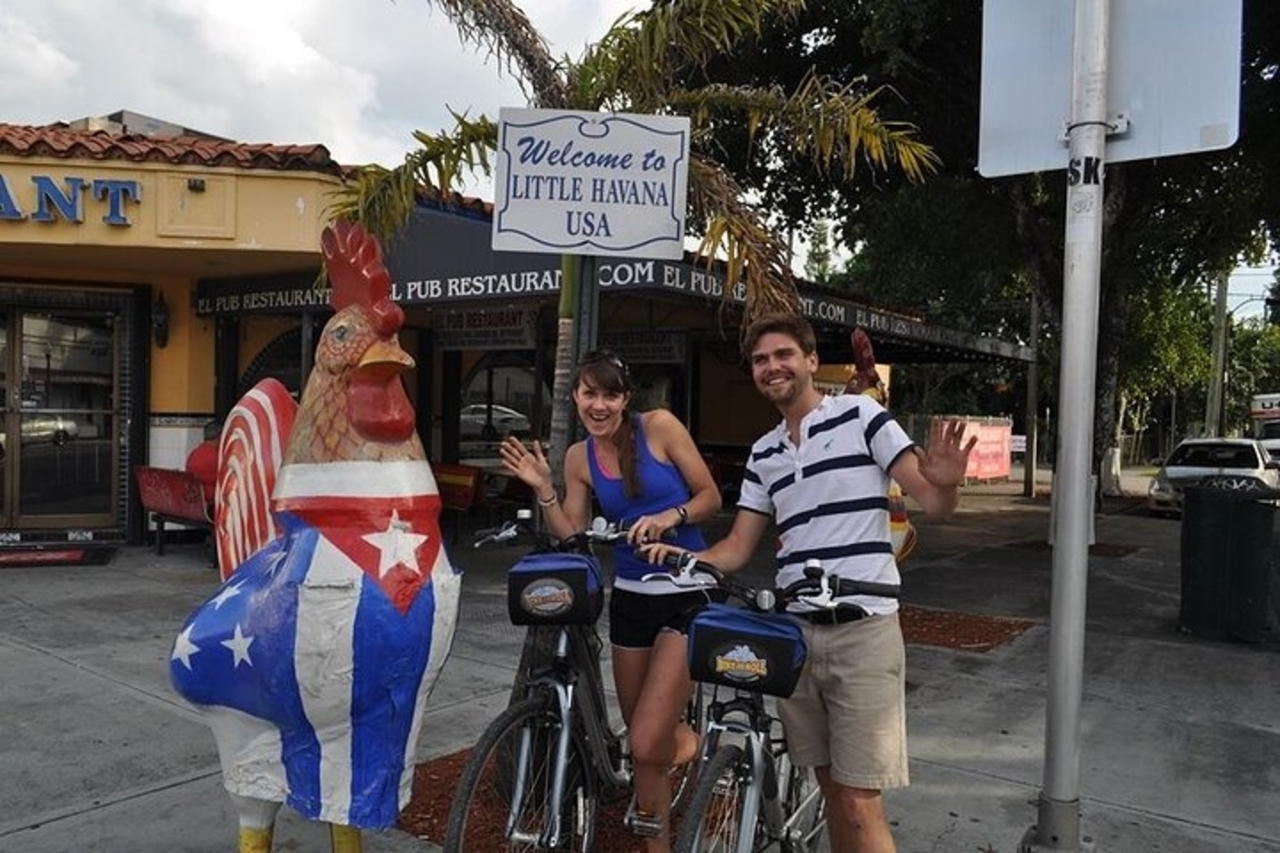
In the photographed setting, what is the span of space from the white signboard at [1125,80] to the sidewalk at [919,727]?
250 cm

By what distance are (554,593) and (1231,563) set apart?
20.1 ft

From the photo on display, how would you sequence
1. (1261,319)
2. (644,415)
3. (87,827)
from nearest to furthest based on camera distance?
(644,415) < (87,827) < (1261,319)

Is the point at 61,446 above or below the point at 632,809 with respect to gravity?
above

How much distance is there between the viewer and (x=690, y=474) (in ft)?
10.7

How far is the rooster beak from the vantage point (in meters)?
2.46

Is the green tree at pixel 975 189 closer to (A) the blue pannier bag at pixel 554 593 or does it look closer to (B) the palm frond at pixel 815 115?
(B) the palm frond at pixel 815 115

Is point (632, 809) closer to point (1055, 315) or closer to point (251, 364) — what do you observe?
point (251, 364)

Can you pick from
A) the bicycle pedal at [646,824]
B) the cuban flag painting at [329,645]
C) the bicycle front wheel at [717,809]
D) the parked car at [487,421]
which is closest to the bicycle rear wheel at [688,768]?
the bicycle pedal at [646,824]

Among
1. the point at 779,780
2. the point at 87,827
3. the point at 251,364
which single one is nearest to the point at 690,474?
the point at 779,780

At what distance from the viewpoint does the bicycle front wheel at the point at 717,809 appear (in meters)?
2.55

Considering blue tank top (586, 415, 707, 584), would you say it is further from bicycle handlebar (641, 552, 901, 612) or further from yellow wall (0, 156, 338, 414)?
yellow wall (0, 156, 338, 414)

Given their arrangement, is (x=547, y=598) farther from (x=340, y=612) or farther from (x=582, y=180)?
(x=582, y=180)

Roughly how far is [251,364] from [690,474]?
339 inches

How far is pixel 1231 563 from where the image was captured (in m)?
7.14
